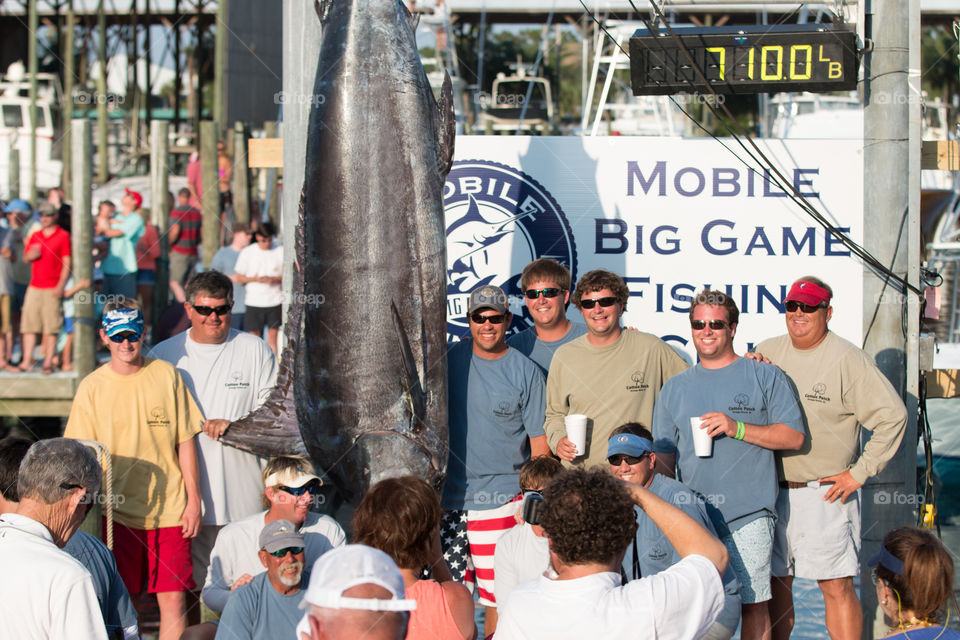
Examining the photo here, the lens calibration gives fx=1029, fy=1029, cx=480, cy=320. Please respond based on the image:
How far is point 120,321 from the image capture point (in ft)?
12.1

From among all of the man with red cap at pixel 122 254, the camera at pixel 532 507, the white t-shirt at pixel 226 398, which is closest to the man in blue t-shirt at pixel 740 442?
the camera at pixel 532 507

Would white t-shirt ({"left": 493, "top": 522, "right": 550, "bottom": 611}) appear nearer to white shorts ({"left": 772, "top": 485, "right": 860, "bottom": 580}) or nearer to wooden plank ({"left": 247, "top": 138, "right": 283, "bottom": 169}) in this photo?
white shorts ({"left": 772, "top": 485, "right": 860, "bottom": 580})

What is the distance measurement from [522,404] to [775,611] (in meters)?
1.21

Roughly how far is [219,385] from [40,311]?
14.7 feet

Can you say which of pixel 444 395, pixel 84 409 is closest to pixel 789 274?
pixel 444 395

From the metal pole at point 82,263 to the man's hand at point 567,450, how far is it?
16.5ft

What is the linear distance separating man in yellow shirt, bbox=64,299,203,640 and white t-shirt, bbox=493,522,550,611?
125 centimetres

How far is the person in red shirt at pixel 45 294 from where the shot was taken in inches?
306

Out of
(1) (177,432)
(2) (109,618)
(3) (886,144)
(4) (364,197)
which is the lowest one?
(2) (109,618)

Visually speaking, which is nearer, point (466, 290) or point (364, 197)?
point (364, 197)

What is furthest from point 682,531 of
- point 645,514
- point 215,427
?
point 215,427

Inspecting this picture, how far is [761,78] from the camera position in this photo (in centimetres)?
431

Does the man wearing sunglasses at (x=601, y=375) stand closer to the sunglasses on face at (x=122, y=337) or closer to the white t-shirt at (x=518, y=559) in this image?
the white t-shirt at (x=518, y=559)

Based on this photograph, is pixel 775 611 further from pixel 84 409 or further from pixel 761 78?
pixel 84 409
